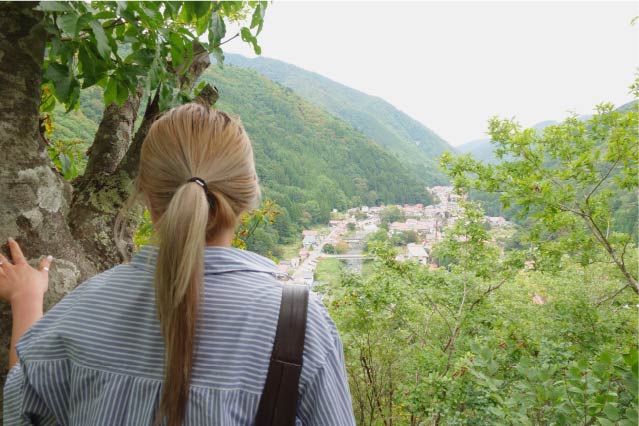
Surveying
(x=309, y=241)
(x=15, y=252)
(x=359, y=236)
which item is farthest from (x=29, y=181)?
(x=359, y=236)

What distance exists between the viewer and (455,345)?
441 centimetres

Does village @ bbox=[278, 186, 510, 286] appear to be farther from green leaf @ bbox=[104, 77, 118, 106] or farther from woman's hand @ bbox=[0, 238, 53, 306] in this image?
woman's hand @ bbox=[0, 238, 53, 306]

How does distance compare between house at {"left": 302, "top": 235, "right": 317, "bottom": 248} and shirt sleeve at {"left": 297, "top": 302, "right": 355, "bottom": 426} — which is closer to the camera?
shirt sleeve at {"left": 297, "top": 302, "right": 355, "bottom": 426}

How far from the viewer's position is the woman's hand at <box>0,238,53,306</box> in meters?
1.01

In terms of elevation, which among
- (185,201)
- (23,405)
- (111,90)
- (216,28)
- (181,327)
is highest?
(216,28)

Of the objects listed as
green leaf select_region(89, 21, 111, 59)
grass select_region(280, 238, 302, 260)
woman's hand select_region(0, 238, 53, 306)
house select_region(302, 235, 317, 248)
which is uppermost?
green leaf select_region(89, 21, 111, 59)

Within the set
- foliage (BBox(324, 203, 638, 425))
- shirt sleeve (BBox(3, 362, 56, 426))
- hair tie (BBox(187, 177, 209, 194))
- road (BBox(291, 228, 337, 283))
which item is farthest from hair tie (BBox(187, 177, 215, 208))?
road (BBox(291, 228, 337, 283))

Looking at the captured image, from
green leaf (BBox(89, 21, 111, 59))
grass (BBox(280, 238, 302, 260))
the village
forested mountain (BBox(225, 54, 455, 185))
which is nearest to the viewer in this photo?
green leaf (BBox(89, 21, 111, 59))

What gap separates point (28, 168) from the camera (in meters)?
1.13

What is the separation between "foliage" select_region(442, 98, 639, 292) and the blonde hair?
3168mm

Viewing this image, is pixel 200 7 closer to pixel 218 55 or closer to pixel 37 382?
pixel 218 55

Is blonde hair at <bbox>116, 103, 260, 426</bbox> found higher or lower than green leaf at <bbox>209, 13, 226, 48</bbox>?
lower

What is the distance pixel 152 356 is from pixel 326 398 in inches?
11.4

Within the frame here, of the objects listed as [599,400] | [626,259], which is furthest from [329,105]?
[599,400]
